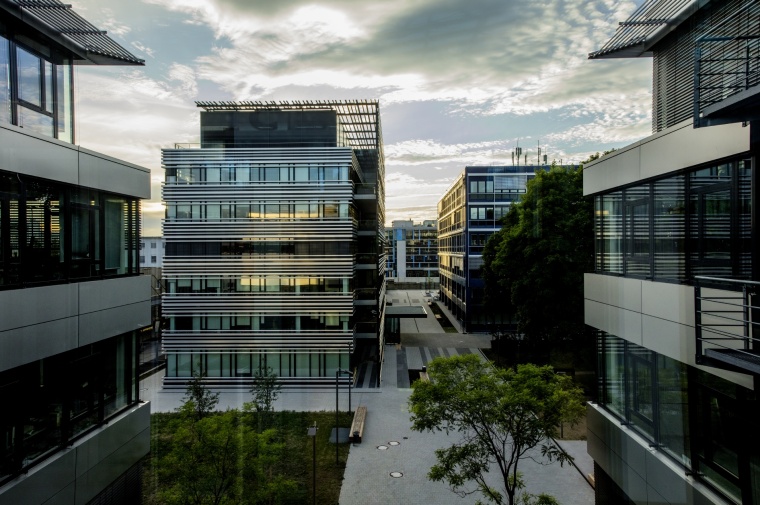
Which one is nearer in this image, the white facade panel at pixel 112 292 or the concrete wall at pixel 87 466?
the concrete wall at pixel 87 466

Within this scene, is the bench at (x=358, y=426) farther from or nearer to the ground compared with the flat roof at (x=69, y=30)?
nearer to the ground

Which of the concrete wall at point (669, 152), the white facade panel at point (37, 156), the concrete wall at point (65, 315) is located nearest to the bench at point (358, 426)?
the concrete wall at point (65, 315)

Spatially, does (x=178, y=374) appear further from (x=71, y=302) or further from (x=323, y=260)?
(x=71, y=302)

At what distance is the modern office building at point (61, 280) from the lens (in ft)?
8.75

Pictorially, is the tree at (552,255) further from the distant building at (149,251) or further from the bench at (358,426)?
the distant building at (149,251)

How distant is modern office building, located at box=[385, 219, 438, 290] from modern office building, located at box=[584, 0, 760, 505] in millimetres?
36475

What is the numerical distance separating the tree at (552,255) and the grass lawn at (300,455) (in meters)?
4.49

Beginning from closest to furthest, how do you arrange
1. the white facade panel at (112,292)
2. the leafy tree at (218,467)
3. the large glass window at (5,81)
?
the large glass window at (5,81) → the white facade panel at (112,292) → the leafy tree at (218,467)

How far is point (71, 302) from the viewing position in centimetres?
309

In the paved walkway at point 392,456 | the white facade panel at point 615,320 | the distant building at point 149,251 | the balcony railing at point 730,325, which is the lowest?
the paved walkway at point 392,456

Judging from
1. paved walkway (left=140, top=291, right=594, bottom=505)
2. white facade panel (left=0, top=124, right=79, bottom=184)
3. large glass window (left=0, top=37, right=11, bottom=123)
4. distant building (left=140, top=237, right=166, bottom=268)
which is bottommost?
paved walkway (left=140, top=291, right=594, bottom=505)

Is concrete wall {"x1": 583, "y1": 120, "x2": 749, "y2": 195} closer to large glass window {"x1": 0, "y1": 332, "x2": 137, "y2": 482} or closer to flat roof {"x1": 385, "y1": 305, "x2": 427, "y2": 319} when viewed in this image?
large glass window {"x1": 0, "y1": 332, "x2": 137, "y2": 482}

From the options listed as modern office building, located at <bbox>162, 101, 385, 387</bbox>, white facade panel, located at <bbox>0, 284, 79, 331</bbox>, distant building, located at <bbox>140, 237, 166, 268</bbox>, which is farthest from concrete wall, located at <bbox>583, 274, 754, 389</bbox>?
modern office building, located at <bbox>162, 101, 385, 387</bbox>

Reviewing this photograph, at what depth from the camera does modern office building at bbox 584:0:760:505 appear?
7.64 ft
